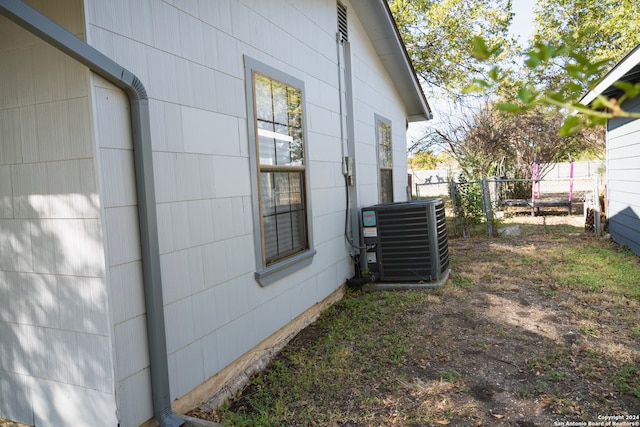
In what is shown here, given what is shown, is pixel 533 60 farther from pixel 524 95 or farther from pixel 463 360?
pixel 463 360

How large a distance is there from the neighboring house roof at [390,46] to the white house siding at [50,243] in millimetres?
4614

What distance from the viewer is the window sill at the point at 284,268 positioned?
138 inches

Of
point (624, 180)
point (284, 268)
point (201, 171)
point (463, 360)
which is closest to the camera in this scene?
point (201, 171)

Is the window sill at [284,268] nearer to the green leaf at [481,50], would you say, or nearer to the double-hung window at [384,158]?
the green leaf at [481,50]

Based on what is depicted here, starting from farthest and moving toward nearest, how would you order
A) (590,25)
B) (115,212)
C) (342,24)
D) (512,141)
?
(512,141) < (590,25) < (342,24) < (115,212)

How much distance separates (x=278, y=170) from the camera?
3889 mm

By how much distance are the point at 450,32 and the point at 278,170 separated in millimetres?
13056

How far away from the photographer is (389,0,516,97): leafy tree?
48.2 feet

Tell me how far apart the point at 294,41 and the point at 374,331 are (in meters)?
2.81

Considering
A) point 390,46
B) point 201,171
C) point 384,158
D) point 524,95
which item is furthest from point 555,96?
point 384,158

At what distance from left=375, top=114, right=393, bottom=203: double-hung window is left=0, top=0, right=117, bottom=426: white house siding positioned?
5.16 m

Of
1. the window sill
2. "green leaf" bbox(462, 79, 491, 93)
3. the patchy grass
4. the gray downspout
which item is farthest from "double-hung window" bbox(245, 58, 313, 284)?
"green leaf" bbox(462, 79, 491, 93)

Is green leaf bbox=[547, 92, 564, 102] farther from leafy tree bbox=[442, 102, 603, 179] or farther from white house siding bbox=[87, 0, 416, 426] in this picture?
leafy tree bbox=[442, 102, 603, 179]

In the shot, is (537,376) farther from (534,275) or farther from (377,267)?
(534,275)
